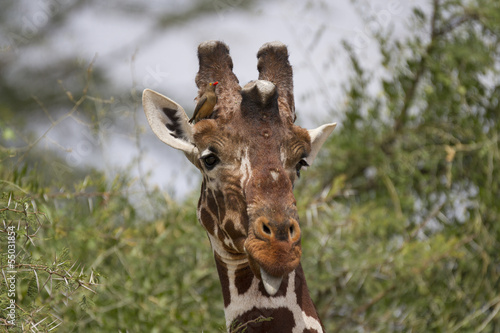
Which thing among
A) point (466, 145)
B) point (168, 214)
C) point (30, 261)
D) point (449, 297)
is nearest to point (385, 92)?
point (466, 145)

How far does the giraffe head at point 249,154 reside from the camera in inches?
99.4

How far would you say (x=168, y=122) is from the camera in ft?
10.0

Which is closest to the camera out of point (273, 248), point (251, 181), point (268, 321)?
point (273, 248)

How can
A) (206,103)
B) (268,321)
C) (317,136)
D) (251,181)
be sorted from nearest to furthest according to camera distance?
(251,181), (268,321), (206,103), (317,136)

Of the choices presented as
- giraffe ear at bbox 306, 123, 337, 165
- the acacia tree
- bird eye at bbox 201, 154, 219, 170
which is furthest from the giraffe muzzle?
the acacia tree

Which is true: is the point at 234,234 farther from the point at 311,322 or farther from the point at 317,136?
the point at 317,136

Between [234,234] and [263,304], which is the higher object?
[234,234]

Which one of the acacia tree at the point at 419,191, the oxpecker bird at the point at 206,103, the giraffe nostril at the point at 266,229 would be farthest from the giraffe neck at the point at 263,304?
the acacia tree at the point at 419,191

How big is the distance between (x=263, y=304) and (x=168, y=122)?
927 mm

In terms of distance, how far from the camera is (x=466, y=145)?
693 cm

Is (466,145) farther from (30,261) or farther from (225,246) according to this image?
(30,261)

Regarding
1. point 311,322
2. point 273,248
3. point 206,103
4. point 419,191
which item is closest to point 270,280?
point 273,248

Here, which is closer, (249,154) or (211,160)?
(249,154)

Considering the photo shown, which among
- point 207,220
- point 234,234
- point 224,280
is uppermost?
point 234,234
